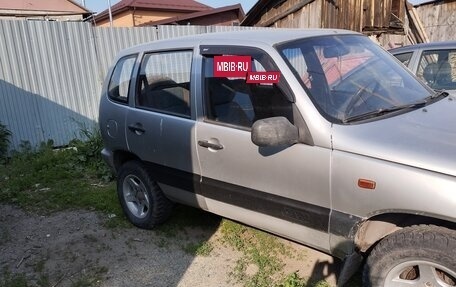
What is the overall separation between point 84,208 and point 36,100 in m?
3.32

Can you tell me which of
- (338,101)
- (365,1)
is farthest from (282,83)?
(365,1)

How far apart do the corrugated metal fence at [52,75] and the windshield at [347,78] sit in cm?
571

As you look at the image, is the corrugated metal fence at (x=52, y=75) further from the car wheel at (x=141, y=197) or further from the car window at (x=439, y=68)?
the car window at (x=439, y=68)

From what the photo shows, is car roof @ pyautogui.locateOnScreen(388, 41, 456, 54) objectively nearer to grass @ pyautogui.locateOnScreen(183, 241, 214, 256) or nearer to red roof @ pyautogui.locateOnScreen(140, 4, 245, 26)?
grass @ pyautogui.locateOnScreen(183, 241, 214, 256)

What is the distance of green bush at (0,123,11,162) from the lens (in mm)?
6648

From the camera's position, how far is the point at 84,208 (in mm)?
4730

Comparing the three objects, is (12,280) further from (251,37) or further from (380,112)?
(380,112)

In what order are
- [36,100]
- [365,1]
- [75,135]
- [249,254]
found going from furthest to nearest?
[365,1] < [75,135] < [36,100] < [249,254]

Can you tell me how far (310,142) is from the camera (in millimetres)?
2529

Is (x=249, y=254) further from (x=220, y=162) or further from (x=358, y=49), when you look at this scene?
(x=358, y=49)

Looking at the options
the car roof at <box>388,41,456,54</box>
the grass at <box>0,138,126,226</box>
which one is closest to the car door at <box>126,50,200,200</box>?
the grass at <box>0,138,126,226</box>

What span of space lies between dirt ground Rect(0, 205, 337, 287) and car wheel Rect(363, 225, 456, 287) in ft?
2.29

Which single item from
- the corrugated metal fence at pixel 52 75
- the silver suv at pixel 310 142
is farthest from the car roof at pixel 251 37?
the corrugated metal fence at pixel 52 75

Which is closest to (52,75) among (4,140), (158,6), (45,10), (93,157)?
(4,140)
